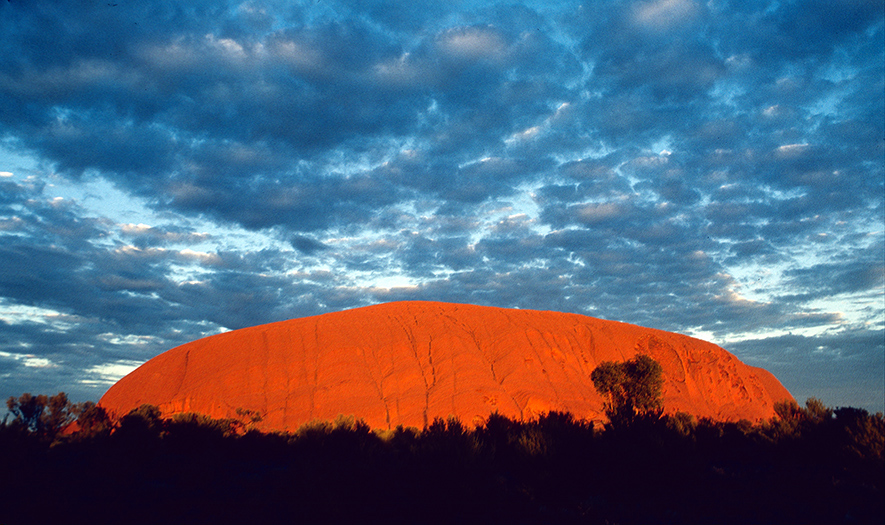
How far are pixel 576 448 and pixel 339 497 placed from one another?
16.7ft

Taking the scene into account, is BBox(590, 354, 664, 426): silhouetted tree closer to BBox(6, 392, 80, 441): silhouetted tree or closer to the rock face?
the rock face

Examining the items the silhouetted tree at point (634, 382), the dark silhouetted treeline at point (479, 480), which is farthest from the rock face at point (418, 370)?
the dark silhouetted treeline at point (479, 480)

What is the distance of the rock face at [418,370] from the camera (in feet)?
154

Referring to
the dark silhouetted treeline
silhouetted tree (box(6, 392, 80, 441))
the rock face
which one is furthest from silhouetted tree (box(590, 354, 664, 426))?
silhouetted tree (box(6, 392, 80, 441))

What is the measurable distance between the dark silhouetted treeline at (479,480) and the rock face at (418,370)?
104 ft

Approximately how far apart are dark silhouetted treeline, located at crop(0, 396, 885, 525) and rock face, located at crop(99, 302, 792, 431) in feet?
104

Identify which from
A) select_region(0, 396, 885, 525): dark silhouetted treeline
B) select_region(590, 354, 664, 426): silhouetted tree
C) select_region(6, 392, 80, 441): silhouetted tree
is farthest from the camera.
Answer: select_region(590, 354, 664, 426): silhouetted tree

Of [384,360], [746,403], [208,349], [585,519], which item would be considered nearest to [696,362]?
[746,403]

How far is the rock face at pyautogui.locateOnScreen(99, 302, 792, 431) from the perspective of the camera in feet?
154

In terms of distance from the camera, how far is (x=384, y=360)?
177ft

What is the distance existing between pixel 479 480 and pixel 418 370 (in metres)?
44.1

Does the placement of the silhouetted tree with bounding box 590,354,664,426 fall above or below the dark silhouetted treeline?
above

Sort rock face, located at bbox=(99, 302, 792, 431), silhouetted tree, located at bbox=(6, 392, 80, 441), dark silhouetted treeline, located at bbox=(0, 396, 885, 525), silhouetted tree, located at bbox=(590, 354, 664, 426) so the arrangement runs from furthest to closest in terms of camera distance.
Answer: rock face, located at bbox=(99, 302, 792, 431)
silhouetted tree, located at bbox=(590, 354, 664, 426)
silhouetted tree, located at bbox=(6, 392, 80, 441)
dark silhouetted treeline, located at bbox=(0, 396, 885, 525)

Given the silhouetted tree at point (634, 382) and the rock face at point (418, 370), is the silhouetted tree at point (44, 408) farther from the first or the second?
the silhouetted tree at point (634, 382)
